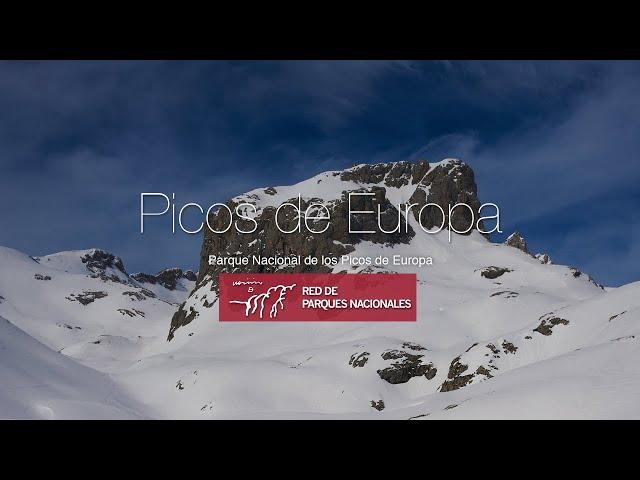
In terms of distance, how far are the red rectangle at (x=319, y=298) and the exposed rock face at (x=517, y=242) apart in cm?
4844

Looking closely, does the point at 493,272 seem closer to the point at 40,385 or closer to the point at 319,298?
the point at 319,298

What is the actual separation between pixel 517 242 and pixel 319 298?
217 ft

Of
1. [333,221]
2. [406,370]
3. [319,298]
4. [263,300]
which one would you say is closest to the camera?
[406,370]

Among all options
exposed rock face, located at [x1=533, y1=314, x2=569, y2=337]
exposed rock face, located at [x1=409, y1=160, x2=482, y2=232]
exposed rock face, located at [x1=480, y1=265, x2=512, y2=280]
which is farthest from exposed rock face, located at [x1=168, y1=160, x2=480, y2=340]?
exposed rock face, located at [x1=533, y1=314, x2=569, y2=337]

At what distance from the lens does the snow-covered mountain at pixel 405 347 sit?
70.3 ft

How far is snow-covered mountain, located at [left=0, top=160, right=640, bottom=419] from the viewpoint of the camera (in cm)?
2142

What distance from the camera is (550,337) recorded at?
165 ft

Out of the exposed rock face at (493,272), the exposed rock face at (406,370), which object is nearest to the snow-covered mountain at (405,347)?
the exposed rock face at (406,370)

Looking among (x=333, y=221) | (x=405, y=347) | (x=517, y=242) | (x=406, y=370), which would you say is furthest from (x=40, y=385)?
(x=517, y=242)

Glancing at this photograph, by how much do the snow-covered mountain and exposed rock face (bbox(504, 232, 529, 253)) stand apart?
13.7 inches

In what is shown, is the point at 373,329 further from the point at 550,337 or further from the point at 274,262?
the point at 274,262

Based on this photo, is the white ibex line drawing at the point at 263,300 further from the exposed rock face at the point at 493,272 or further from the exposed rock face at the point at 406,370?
the exposed rock face at the point at 406,370

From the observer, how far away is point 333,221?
124m
